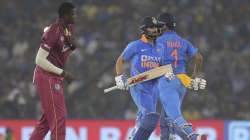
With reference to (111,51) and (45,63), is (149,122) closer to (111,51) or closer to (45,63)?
(45,63)

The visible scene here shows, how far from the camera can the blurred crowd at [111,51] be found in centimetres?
1814

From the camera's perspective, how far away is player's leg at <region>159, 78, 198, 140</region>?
1112cm

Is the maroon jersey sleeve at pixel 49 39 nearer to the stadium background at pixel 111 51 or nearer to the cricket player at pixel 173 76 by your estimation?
the cricket player at pixel 173 76

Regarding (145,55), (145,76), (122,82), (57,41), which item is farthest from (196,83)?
(57,41)

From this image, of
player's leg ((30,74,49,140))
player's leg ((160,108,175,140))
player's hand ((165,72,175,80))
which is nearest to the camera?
player's leg ((30,74,49,140))

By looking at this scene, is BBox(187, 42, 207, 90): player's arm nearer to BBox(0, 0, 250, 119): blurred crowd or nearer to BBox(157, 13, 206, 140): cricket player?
BBox(157, 13, 206, 140): cricket player

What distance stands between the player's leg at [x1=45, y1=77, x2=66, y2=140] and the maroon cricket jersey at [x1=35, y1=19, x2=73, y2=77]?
28cm

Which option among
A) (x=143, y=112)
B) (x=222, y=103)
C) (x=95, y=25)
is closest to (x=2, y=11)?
(x=95, y=25)

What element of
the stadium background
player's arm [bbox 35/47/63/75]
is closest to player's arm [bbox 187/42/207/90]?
player's arm [bbox 35/47/63/75]

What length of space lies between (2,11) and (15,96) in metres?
3.16

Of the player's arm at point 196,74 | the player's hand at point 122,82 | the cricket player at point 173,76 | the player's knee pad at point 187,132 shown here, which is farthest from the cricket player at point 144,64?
the player's knee pad at point 187,132

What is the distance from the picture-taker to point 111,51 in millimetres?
19125

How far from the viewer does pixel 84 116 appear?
18047 millimetres

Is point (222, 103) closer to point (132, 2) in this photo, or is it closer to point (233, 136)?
point (233, 136)
